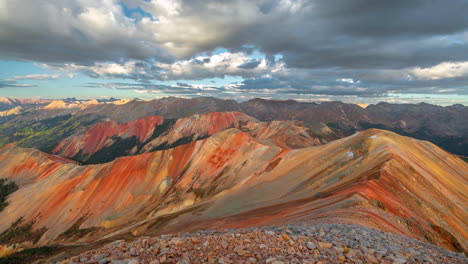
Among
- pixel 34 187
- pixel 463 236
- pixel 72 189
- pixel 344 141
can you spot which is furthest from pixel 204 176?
pixel 34 187

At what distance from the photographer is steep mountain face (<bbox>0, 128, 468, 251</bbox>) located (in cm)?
3105

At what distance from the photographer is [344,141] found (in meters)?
70.1

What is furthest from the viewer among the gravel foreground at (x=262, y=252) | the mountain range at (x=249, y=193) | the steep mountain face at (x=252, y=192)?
the steep mountain face at (x=252, y=192)

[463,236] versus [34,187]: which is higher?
[463,236]

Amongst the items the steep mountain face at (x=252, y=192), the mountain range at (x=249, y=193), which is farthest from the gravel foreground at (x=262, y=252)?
the steep mountain face at (x=252, y=192)

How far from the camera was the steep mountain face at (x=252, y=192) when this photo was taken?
31047mm

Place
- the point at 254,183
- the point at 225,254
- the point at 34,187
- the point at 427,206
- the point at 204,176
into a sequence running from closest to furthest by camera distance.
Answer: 1. the point at 225,254
2. the point at 427,206
3. the point at 254,183
4. the point at 204,176
5. the point at 34,187

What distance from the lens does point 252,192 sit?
204 ft

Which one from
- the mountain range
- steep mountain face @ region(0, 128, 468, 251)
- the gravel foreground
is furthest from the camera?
steep mountain face @ region(0, 128, 468, 251)

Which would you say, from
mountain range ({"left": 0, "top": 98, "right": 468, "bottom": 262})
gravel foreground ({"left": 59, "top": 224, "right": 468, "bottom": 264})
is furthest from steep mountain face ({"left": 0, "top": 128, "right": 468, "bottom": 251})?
→ gravel foreground ({"left": 59, "top": 224, "right": 468, "bottom": 264})

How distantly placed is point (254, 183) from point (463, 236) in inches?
1777

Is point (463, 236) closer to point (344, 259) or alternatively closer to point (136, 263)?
Result: point (344, 259)

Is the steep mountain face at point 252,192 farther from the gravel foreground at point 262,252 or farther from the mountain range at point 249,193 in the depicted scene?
the gravel foreground at point 262,252

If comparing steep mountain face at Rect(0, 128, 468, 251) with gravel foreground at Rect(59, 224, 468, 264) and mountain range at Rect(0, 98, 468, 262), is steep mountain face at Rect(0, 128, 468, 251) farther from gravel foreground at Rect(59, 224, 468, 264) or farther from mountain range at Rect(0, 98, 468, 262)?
gravel foreground at Rect(59, 224, 468, 264)
